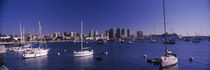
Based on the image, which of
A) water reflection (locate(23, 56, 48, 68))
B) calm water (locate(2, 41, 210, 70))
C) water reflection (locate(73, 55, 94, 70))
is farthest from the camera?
water reflection (locate(23, 56, 48, 68))

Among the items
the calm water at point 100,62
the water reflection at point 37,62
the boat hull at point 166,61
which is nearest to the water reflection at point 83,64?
the calm water at point 100,62

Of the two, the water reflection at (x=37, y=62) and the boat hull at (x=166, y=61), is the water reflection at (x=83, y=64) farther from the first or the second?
the boat hull at (x=166, y=61)

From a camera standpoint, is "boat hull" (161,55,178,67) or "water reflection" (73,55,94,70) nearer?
"boat hull" (161,55,178,67)

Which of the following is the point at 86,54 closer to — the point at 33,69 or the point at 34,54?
the point at 34,54

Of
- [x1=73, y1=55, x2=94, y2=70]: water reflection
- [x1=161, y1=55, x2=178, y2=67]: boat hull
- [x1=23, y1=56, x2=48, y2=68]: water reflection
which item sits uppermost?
[x1=161, y1=55, x2=178, y2=67]: boat hull

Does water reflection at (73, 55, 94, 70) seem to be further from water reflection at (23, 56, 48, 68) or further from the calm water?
water reflection at (23, 56, 48, 68)

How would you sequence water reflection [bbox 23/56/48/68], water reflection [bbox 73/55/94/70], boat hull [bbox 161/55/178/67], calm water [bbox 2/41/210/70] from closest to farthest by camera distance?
boat hull [bbox 161/55/178/67]
calm water [bbox 2/41/210/70]
water reflection [bbox 73/55/94/70]
water reflection [bbox 23/56/48/68]

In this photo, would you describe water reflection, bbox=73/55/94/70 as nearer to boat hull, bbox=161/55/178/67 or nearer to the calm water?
the calm water

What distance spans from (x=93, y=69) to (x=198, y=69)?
9835mm

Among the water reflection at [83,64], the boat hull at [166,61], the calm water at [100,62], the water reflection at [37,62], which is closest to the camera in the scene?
the boat hull at [166,61]

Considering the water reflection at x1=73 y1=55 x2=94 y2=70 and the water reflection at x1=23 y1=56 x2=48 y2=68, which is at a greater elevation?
the water reflection at x1=73 y1=55 x2=94 y2=70

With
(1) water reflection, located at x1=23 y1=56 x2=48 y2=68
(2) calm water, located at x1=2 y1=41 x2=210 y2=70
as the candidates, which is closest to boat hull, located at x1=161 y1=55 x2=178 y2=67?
(2) calm water, located at x1=2 y1=41 x2=210 y2=70

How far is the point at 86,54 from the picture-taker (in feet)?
87.4

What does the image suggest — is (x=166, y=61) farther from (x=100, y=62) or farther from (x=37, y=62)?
(x=37, y=62)
